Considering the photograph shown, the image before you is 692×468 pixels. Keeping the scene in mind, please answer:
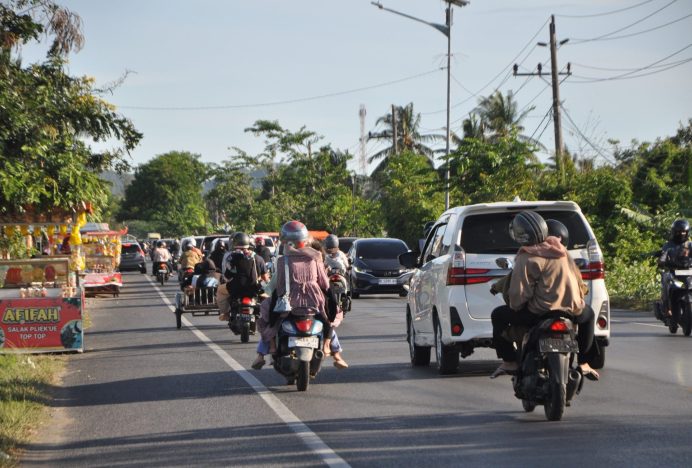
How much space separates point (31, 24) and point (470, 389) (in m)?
11.1

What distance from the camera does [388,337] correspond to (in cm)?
2017

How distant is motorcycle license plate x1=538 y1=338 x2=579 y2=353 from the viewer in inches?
378

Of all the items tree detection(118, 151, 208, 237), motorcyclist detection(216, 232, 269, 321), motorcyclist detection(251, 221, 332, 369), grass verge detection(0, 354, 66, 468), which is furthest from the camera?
tree detection(118, 151, 208, 237)

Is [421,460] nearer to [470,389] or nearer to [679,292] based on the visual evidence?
[470,389]

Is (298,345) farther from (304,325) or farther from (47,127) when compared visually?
(47,127)

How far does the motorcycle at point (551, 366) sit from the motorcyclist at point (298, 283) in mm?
3314

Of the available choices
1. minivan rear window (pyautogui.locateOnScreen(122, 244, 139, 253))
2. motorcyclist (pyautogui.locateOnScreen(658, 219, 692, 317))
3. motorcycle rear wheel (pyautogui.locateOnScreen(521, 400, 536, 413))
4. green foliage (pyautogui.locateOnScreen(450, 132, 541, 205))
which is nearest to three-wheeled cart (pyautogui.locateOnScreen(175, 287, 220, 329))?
motorcyclist (pyautogui.locateOnScreen(658, 219, 692, 317))

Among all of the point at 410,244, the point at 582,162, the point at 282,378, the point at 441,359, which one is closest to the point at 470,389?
the point at 441,359

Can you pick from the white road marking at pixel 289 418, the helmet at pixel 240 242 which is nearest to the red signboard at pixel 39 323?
the white road marking at pixel 289 418

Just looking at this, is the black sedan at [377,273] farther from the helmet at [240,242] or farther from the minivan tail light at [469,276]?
the minivan tail light at [469,276]

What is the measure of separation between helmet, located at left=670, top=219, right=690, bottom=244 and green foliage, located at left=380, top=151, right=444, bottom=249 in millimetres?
31889

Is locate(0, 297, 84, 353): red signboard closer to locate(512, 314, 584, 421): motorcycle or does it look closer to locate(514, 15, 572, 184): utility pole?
locate(512, 314, 584, 421): motorcycle

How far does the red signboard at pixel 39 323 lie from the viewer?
18156 millimetres

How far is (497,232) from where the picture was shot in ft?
43.8
